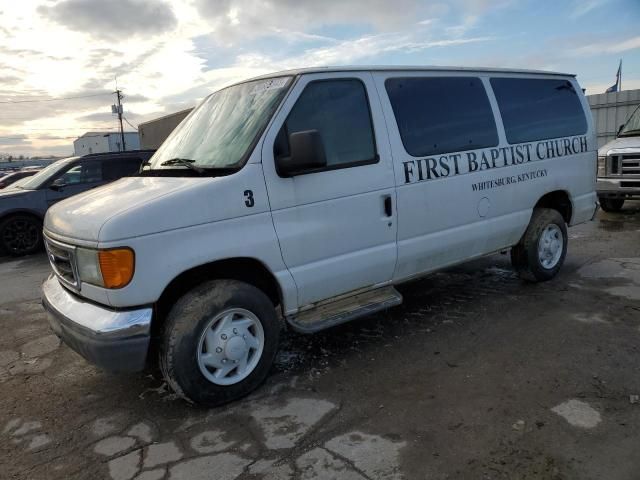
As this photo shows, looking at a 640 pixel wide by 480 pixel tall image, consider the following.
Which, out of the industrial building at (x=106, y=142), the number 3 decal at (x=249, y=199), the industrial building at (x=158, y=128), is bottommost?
the number 3 decal at (x=249, y=199)

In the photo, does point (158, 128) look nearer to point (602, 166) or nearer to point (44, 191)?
point (44, 191)

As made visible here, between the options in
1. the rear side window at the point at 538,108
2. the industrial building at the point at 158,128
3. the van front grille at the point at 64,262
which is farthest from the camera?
the industrial building at the point at 158,128

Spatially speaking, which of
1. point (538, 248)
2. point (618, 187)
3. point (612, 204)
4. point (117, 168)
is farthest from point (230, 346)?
point (612, 204)

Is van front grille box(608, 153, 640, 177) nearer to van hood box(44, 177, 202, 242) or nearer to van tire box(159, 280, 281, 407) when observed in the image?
van tire box(159, 280, 281, 407)

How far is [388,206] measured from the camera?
13.0ft

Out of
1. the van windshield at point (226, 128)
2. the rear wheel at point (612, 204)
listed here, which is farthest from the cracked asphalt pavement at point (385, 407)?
the rear wheel at point (612, 204)

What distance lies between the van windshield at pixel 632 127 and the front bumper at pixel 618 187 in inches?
42.8

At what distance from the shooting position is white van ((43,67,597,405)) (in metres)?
3.04

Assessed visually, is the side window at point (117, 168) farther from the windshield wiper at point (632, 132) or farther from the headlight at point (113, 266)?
the windshield wiper at point (632, 132)

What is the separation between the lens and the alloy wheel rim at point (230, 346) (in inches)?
129

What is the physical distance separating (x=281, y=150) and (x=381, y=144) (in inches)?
34.4

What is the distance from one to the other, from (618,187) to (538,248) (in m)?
5.21

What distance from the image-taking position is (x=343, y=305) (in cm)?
389

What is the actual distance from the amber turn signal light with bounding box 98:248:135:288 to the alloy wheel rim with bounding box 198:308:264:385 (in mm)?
580
